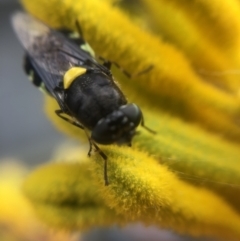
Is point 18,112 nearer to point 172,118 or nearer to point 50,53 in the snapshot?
point 50,53

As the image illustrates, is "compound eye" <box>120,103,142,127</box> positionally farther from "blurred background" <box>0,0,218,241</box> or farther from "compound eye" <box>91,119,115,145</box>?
"blurred background" <box>0,0,218,241</box>

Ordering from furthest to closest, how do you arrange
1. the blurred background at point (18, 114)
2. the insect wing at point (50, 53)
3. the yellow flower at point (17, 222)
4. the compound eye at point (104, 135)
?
the blurred background at point (18, 114) < the yellow flower at point (17, 222) < the insect wing at point (50, 53) < the compound eye at point (104, 135)

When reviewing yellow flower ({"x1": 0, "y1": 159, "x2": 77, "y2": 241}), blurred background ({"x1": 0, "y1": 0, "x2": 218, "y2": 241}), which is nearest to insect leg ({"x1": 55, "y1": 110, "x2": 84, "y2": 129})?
yellow flower ({"x1": 0, "y1": 159, "x2": 77, "y2": 241})

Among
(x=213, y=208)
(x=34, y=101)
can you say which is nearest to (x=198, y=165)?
(x=213, y=208)

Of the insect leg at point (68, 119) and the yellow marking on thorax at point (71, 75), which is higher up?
the yellow marking on thorax at point (71, 75)

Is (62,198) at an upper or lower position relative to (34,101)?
upper

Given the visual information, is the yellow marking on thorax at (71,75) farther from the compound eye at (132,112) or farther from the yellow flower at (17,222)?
the yellow flower at (17,222)

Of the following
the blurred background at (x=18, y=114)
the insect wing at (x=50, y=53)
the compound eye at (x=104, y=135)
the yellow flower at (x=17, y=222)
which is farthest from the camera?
the blurred background at (x=18, y=114)

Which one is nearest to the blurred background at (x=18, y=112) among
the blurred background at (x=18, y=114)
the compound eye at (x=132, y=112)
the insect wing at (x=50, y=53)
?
the blurred background at (x=18, y=114)

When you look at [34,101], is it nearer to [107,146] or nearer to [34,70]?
[34,70]
